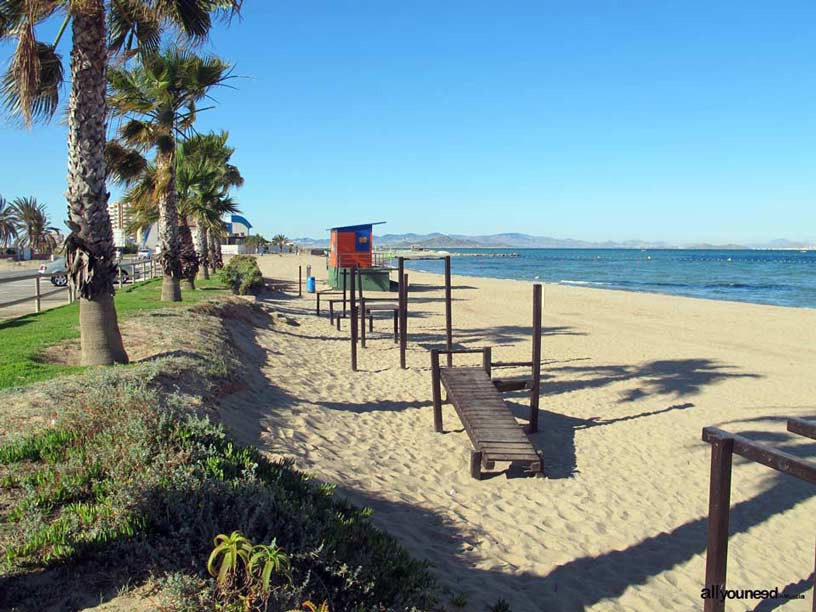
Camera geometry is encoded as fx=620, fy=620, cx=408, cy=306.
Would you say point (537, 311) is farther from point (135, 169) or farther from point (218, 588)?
point (135, 169)

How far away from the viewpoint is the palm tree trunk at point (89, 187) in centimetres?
757

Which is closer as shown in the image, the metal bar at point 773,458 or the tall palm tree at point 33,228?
the metal bar at point 773,458

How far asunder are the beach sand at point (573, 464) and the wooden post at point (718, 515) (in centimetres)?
95

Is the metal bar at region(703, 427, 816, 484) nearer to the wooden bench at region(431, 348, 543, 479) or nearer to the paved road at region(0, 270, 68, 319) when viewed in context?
the wooden bench at region(431, 348, 543, 479)

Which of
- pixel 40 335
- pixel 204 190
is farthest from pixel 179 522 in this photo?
pixel 204 190

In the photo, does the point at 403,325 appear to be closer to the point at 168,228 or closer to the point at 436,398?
the point at 436,398

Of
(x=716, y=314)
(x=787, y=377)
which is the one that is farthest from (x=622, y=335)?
(x=716, y=314)

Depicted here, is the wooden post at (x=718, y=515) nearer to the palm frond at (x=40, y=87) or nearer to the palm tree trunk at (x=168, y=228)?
the palm frond at (x=40, y=87)

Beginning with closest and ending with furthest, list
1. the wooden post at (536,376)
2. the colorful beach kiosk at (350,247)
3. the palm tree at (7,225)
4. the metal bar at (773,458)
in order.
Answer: the metal bar at (773,458) → the wooden post at (536,376) → the colorful beach kiosk at (350,247) → the palm tree at (7,225)

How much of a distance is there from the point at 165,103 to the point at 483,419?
39.0 feet

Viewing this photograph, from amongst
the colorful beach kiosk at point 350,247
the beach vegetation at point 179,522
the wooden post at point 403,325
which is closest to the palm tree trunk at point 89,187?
the beach vegetation at point 179,522

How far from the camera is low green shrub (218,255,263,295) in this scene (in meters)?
23.5

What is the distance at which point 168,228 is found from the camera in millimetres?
15977

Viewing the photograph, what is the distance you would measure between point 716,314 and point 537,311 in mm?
19034
